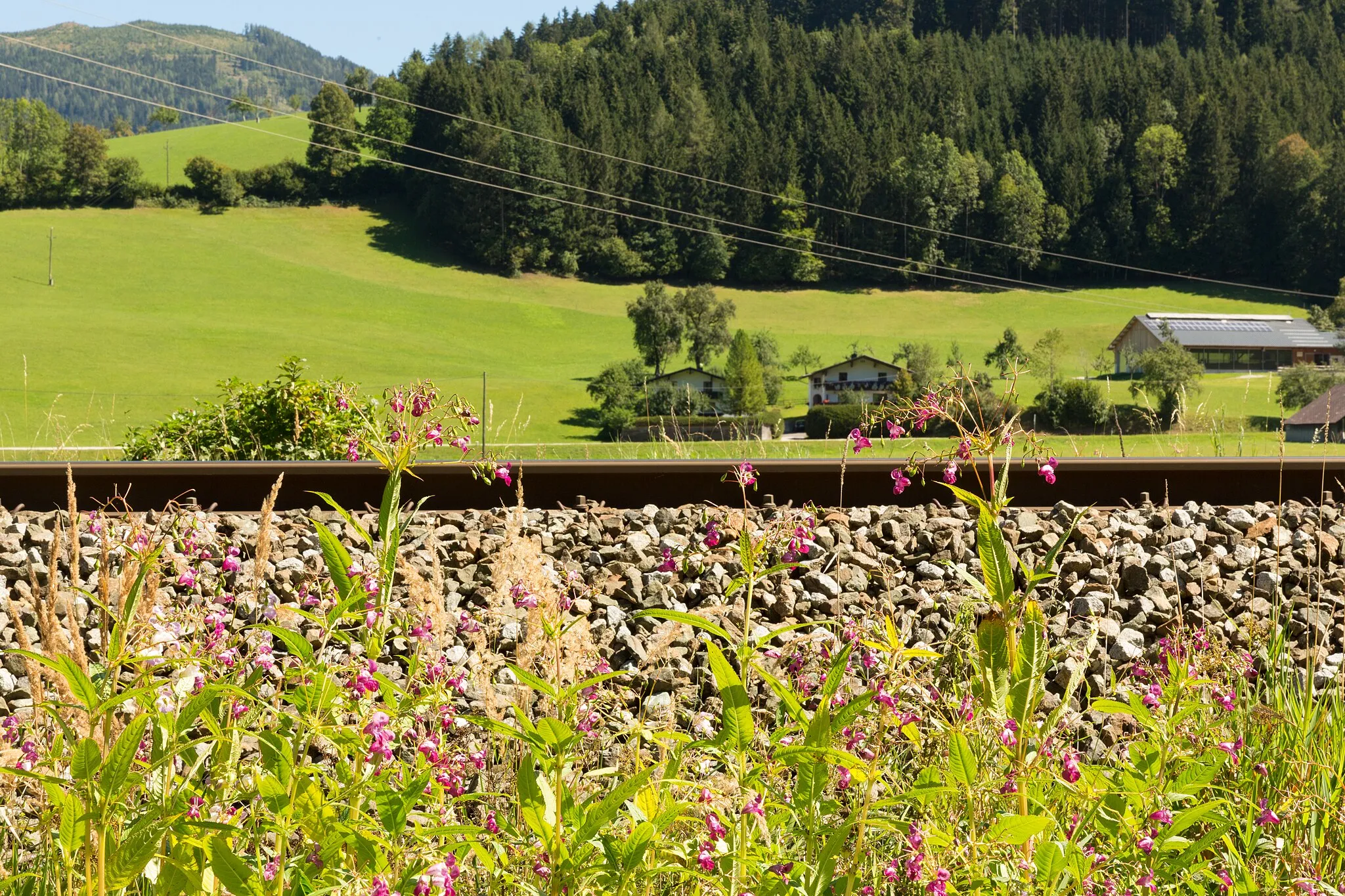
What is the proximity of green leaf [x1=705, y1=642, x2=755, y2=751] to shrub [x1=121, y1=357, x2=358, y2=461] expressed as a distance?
19.9 feet

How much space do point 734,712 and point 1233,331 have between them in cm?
7805

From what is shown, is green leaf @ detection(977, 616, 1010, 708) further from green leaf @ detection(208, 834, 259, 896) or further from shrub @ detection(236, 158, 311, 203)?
shrub @ detection(236, 158, 311, 203)

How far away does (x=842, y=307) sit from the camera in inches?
3221

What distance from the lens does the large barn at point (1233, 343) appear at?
6738 centimetres

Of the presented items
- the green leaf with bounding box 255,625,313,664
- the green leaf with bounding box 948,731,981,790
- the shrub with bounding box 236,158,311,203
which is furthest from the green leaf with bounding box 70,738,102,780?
the shrub with bounding box 236,158,311,203

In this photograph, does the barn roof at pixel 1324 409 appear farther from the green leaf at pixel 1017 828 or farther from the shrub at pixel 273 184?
the shrub at pixel 273 184

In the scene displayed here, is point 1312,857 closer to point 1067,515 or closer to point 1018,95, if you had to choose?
point 1067,515

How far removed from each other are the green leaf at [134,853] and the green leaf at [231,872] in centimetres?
7

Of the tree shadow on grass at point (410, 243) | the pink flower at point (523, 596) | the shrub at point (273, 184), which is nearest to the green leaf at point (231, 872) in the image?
the pink flower at point (523, 596)

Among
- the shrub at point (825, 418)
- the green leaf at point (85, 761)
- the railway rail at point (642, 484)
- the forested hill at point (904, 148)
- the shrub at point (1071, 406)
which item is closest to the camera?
the green leaf at point (85, 761)

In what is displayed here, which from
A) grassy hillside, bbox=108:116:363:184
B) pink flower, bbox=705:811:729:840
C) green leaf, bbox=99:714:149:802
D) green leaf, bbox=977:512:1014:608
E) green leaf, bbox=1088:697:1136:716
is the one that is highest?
grassy hillside, bbox=108:116:363:184

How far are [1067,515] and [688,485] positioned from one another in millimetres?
1722

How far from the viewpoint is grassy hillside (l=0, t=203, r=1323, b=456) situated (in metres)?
52.3

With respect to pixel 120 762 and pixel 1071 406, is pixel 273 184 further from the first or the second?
pixel 120 762
